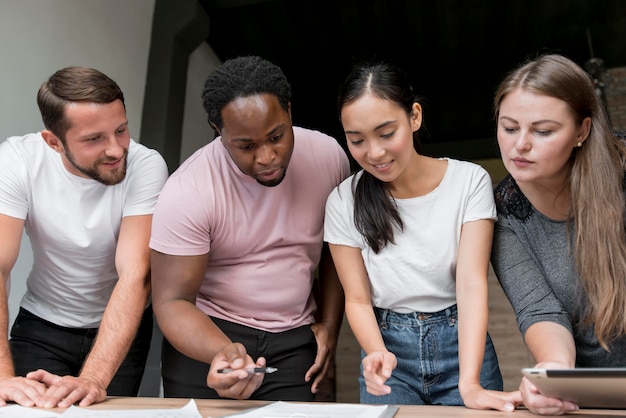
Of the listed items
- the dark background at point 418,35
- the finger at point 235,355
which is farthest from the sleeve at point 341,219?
the dark background at point 418,35

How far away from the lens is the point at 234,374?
112 cm

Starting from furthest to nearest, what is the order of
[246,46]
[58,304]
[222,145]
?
1. [246,46]
2. [58,304]
3. [222,145]

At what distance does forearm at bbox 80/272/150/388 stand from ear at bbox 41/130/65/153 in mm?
394

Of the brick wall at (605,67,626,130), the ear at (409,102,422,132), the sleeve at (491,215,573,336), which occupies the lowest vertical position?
the sleeve at (491,215,573,336)

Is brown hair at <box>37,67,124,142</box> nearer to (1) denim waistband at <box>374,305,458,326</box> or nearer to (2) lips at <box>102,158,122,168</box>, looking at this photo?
(2) lips at <box>102,158,122,168</box>

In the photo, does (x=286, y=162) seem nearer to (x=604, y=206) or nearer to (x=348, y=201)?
(x=348, y=201)

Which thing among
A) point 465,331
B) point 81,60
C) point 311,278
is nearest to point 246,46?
point 81,60

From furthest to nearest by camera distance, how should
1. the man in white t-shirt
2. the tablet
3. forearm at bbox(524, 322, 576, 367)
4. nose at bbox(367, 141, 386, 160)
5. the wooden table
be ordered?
the man in white t-shirt < nose at bbox(367, 141, 386, 160) < forearm at bbox(524, 322, 576, 367) < the wooden table < the tablet

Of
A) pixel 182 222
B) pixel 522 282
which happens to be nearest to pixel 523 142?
pixel 522 282

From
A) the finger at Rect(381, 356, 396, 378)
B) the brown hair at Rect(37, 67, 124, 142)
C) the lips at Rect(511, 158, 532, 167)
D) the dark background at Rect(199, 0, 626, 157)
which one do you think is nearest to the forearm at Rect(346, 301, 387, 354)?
the finger at Rect(381, 356, 396, 378)

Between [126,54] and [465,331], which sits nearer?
[465,331]

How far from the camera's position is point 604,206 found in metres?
1.16

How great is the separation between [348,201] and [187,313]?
46 cm

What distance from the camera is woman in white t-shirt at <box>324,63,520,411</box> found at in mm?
1299
